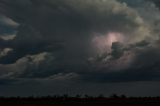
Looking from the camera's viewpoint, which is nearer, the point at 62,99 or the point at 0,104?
the point at 0,104

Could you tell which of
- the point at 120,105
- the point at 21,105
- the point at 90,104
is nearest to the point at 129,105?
the point at 120,105

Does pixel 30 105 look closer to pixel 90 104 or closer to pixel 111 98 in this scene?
pixel 90 104

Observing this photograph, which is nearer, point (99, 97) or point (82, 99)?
point (82, 99)

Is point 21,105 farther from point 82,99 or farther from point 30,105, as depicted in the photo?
point 82,99

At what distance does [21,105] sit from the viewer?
127250 millimetres

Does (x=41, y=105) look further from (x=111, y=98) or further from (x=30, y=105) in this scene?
(x=111, y=98)

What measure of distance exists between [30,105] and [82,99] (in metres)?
24.5

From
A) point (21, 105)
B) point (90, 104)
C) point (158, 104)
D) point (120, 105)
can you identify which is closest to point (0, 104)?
point (21, 105)

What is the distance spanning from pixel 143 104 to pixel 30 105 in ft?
98.0

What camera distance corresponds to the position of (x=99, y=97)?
521 feet

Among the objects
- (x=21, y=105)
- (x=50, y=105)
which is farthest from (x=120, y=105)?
(x=21, y=105)

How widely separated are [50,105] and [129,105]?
20591 millimetres

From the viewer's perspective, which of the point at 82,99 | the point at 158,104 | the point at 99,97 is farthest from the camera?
the point at 99,97

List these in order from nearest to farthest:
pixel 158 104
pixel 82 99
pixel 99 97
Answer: pixel 158 104 → pixel 82 99 → pixel 99 97
